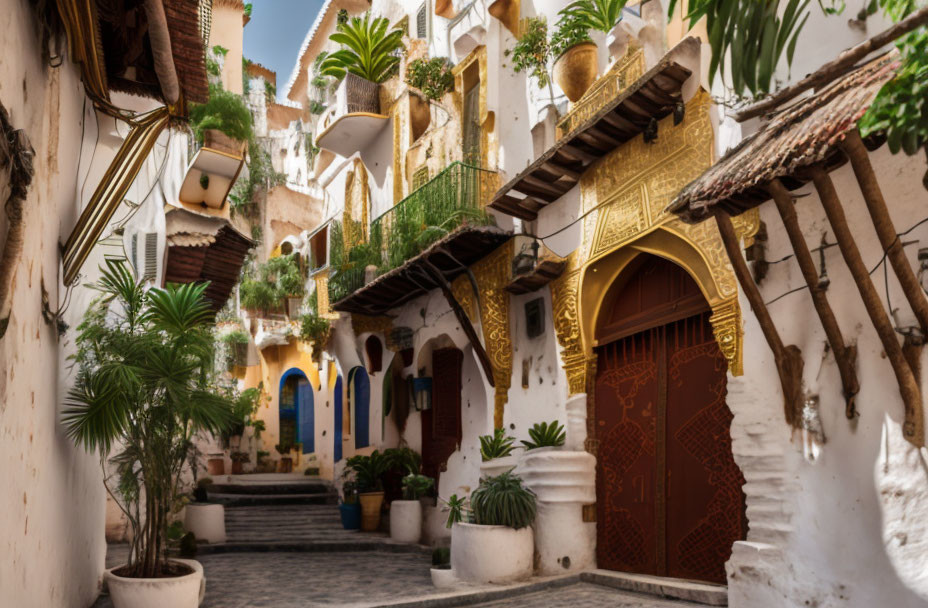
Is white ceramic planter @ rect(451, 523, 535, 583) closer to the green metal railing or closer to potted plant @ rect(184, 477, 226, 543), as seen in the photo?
the green metal railing

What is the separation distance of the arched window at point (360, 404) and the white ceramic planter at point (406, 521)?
3096 millimetres

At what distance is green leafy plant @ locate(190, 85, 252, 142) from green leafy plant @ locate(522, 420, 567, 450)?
5.73 meters

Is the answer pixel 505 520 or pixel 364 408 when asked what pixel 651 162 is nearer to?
pixel 505 520

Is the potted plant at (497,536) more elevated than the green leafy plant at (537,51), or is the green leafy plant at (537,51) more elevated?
the green leafy plant at (537,51)

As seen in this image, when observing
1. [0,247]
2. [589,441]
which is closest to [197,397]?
[0,247]

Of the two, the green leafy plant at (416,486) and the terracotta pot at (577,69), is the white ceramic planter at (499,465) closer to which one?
the green leafy plant at (416,486)

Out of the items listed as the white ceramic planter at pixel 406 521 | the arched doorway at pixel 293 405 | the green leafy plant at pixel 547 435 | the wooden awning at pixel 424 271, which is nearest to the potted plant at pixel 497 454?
the green leafy plant at pixel 547 435

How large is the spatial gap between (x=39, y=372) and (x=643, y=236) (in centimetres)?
570

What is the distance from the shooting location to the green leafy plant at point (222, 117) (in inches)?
436

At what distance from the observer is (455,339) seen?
12891mm

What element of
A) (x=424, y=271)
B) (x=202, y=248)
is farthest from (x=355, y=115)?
(x=202, y=248)

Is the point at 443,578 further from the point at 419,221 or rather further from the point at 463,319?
the point at 419,221

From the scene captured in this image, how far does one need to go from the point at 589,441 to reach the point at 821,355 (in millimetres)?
3663

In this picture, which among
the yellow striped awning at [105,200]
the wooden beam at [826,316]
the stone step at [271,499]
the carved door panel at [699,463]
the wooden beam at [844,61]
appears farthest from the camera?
the stone step at [271,499]
